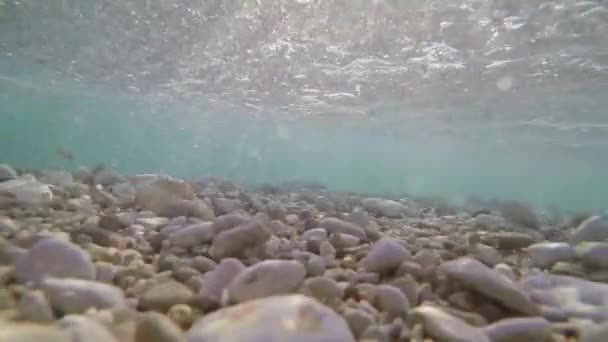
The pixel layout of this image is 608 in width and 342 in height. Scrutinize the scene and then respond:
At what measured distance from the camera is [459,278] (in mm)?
3209

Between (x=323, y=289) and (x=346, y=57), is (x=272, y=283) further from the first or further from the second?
(x=346, y=57)

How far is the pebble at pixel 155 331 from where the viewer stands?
2137mm

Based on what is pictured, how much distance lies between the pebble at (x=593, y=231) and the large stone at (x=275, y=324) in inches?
163

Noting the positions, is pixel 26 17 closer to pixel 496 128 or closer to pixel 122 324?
pixel 122 324

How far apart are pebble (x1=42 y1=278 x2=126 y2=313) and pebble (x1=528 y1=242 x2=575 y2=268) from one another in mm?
3870

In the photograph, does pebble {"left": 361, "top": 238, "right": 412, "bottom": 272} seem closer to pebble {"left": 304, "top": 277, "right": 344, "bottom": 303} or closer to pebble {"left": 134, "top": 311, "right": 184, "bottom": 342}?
pebble {"left": 304, "top": 277, "right": 344, "bottom": 303}

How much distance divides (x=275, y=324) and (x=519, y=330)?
1.54m

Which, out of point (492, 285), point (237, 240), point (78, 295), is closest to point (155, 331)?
point (78, 295)

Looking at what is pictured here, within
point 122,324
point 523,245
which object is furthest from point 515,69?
point 122,324

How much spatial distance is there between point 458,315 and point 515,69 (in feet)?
49.8

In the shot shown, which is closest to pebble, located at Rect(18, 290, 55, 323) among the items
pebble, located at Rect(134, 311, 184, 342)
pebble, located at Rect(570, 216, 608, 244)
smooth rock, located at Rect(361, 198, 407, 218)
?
pebble, located at Rect(134, 311, 184, 342)

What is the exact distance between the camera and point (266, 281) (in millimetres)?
2875

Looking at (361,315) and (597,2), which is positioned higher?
(597,2)

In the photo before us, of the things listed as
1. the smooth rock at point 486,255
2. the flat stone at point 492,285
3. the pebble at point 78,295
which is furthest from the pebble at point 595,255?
the pebble at point 78,295
